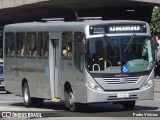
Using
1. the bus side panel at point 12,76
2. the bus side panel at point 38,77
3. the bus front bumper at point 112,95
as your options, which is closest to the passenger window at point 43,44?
the bus side panel at point 38,77

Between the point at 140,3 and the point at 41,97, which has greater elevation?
the point at 140,3

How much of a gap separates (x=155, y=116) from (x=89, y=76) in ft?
8.01

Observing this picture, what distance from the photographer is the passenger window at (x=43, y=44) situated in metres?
23.5

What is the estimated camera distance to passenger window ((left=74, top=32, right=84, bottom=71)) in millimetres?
21141

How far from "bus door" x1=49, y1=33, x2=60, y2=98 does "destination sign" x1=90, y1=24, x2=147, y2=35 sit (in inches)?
87.0

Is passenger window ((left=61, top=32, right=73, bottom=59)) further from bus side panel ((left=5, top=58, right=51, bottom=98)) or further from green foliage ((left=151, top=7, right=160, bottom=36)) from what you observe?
green foliage ((left=151, top=7, right=160, bottom=36))

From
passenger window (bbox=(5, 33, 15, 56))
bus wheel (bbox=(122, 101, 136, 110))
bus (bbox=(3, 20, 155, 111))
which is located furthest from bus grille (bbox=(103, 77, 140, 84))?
passenger window (bbox=(5, 33, 15, 56))

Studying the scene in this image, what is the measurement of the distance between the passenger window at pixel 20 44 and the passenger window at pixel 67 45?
332 centimetres

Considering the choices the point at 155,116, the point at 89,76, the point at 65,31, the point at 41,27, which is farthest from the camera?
the point at 41,27

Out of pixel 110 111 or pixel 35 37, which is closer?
pixel 110 111

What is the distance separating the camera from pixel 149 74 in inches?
842

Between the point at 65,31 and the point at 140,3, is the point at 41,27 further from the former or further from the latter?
the point at 140,3

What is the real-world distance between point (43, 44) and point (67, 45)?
1809 millimetres

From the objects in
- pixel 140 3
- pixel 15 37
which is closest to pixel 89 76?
pixel 15 37
